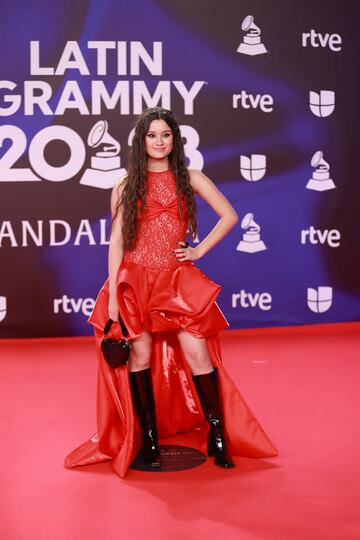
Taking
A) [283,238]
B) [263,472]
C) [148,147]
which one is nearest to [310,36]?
[283,238]

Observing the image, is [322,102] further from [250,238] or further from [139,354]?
[139,354]

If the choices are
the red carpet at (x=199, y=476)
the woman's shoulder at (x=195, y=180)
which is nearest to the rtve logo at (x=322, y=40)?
the red carpet at (x=199, y=476)

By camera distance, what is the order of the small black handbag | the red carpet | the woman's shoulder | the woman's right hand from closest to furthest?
the red carpet < the small black handbag < the woman's right hand < the woman's shoulder

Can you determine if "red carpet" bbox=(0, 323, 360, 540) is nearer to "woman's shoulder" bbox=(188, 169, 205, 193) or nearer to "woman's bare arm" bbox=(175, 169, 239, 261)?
"woman's bare arm" bbox=(175, 169, 239, 261)

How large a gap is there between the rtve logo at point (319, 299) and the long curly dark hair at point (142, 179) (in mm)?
2901

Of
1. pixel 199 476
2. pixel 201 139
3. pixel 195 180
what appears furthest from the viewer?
pixel 201 139

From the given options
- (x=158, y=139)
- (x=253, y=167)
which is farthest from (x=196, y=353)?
(x=253, y=167)

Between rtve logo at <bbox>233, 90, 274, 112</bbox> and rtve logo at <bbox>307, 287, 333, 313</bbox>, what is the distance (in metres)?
1.37

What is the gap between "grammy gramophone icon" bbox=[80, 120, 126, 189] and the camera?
5922 millimetres

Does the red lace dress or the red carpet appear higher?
the red lace dress

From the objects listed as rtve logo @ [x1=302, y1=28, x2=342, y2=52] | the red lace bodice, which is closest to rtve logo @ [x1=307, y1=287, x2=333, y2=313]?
rtve logo @ [x1=302, y1=28, x2=342, y2=52]

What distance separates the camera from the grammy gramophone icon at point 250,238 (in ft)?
20.2

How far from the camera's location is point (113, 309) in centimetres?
351

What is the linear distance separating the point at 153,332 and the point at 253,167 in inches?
111
